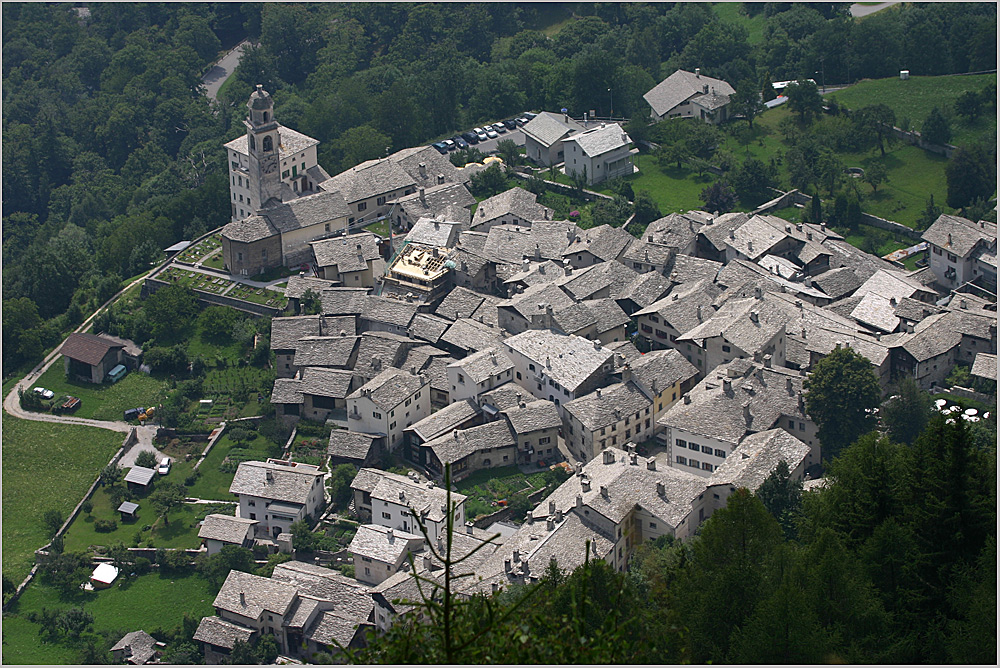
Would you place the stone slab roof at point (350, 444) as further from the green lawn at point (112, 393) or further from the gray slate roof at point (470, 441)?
the green lawn at point (112, 393)

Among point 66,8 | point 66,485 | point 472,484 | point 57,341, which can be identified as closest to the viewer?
point 472,484

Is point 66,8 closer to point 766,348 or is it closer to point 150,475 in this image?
point 150,475

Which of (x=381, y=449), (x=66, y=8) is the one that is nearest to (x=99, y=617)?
(x=381, y=449)

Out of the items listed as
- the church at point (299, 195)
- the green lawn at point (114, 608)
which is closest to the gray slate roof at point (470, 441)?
the green lawn at point (114, 608)

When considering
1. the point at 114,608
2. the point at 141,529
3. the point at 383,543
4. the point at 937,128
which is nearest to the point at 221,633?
the point at 114,608

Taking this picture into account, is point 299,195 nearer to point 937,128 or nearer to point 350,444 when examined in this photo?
point 350,444

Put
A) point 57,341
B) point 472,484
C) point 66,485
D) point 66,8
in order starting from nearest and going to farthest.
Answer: point 472,484 < point 66,485 < point 57,341 < point 66,8

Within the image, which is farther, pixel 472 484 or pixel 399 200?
pixel 399 200
